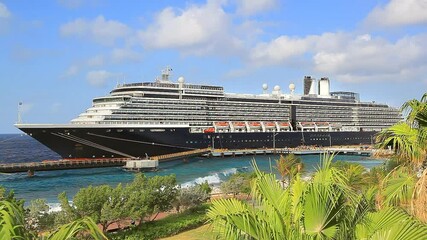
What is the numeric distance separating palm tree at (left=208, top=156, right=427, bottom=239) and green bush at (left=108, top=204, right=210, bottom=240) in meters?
14.8

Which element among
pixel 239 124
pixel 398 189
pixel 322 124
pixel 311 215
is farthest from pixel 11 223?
pixel 322 124

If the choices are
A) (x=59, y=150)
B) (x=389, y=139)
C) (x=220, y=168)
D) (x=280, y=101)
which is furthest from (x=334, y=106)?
→ (x=389, y=139)

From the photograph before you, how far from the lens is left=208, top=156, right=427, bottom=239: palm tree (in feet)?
13.9

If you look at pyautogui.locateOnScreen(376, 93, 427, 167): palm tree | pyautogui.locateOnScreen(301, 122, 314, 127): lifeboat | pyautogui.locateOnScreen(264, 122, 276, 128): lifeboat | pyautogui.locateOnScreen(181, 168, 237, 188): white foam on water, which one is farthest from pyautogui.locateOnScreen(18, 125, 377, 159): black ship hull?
pyautogui.locateOnScreen(376, 93, 427, 167): palm tree

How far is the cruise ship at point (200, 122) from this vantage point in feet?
183

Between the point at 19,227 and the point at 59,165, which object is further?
the point at 59,165

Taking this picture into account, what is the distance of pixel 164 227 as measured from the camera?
21.9 metres

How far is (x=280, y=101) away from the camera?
267 feet

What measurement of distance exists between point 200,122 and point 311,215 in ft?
208

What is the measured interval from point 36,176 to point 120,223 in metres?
29.6

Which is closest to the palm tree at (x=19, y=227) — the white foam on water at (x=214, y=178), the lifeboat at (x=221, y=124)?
the white foam on water at (x=214, y=178)

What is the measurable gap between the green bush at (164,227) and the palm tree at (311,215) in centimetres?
1482

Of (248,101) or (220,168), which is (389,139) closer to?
(220,168)

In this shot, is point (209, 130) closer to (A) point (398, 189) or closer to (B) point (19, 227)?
(A) point (398, 189)
